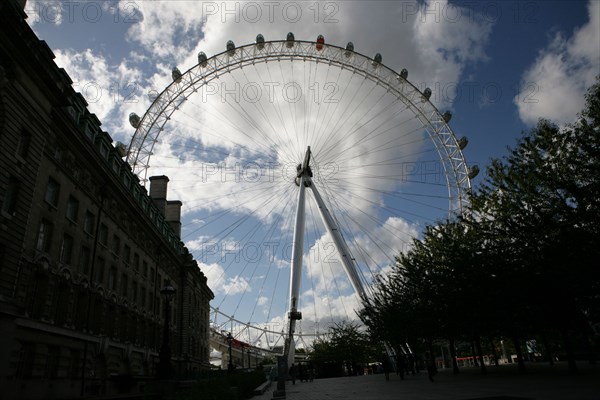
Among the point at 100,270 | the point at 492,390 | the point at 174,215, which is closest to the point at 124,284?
the point at 100,270

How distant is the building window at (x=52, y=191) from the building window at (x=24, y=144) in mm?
3315

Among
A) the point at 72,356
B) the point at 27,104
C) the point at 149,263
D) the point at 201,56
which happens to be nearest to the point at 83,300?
the point at 72,356

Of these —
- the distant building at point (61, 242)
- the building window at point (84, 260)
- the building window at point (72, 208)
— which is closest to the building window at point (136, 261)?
the distant building at point (61, 242)

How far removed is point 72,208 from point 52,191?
2.93m

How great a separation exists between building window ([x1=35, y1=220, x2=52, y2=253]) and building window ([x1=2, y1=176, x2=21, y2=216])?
9.98 feet

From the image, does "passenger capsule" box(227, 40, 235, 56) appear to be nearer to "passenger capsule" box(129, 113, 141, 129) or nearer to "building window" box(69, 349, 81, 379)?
"passenger capsule" box(129, 113, 141, 129)

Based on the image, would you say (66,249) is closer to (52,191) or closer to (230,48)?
(52,191)

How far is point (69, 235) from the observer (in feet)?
97.6

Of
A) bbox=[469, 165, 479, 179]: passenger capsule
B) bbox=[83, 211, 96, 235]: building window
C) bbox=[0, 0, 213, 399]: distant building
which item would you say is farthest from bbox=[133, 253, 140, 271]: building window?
bbox=[469, 165, 479, 179]: passenger capsule

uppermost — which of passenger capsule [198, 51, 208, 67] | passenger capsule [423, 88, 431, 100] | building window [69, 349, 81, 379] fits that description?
passenger capsule [198, 51, 208, 67]

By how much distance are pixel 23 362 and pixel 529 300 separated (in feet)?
96.3

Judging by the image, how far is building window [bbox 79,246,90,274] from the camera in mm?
31422

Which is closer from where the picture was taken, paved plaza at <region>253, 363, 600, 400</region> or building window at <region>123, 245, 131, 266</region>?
paved plaza at <region>253, 363, 600, 400</region>

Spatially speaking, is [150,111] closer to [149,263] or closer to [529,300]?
[149,263]
